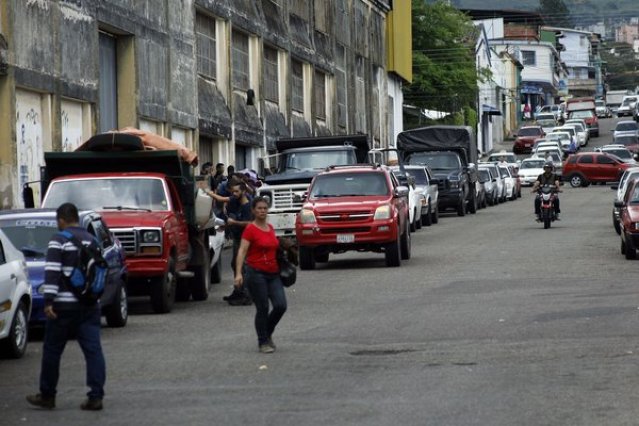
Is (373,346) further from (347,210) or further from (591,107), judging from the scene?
(591,107)

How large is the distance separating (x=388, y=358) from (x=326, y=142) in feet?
78.2

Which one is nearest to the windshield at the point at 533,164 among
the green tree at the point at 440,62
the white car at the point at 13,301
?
the green tree at the point at 440,62

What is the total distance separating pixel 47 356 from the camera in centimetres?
1247

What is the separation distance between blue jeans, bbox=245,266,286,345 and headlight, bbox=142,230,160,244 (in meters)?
4.53

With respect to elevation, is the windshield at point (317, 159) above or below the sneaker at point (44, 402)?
above

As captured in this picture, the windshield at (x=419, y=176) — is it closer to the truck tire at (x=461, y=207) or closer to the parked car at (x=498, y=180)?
the truck tire at (x=461, y=207)

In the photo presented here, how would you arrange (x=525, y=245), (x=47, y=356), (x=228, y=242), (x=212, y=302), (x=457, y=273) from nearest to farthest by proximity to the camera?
(x=47, y=356)
(x=212, y=302)
(x=457, y=273)
(x=525, y=245)
(x=228, y=242)

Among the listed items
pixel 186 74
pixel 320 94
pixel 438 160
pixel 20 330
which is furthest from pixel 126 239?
pixel 320 94

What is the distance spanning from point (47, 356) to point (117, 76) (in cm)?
2579

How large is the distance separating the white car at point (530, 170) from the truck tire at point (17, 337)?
6222 centimetres

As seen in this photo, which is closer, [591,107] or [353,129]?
[353,129]

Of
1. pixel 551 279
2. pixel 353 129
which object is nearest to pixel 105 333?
pixel 551 279

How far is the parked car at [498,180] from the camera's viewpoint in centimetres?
6203

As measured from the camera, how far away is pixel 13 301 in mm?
15859
